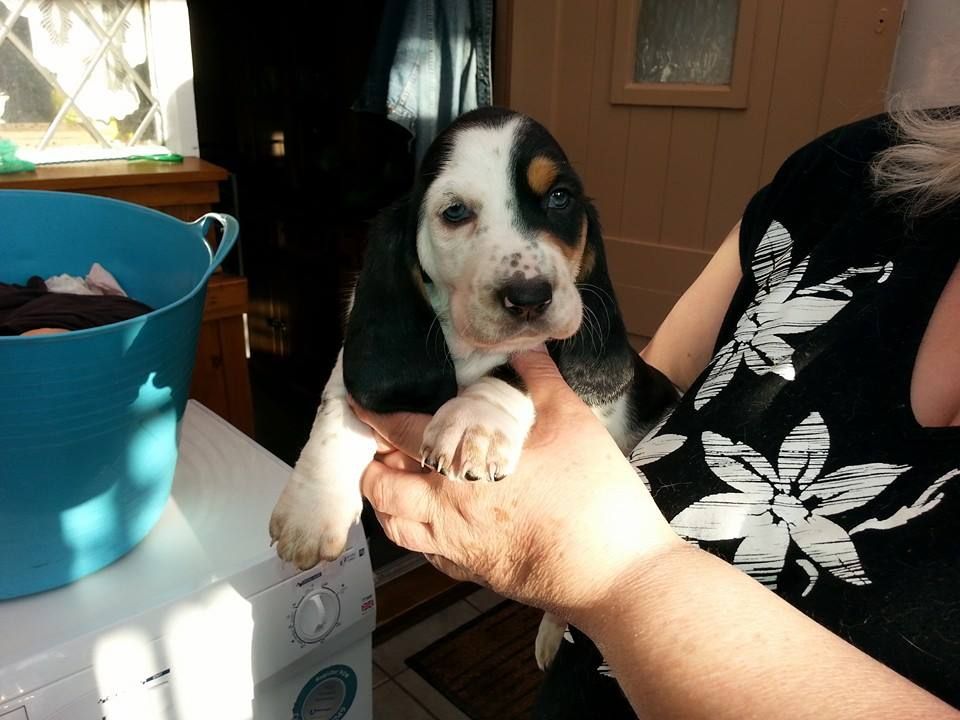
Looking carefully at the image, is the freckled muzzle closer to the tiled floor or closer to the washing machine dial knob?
the washing machine dial knob

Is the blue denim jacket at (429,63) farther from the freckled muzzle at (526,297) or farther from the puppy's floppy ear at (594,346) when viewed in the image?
the freckled muzzle at (526,297)

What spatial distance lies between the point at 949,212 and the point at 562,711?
0.79m

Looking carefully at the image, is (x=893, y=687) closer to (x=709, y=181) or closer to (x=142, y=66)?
(x=709, y=181)

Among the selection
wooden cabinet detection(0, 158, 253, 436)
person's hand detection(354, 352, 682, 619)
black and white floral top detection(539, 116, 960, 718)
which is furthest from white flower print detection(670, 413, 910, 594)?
wooden cabinet detection(0, 158, 253, 436)

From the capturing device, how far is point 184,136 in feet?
7.82

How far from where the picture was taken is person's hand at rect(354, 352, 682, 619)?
767 millimetres

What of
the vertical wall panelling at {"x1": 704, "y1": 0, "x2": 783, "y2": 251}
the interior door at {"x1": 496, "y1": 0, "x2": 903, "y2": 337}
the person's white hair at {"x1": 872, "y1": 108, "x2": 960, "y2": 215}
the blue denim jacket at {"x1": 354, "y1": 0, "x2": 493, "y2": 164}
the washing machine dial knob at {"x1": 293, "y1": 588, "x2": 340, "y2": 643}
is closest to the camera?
the person's white hair at {"x1": 872, "y1": 108, "x2": 960, "y2": 215}

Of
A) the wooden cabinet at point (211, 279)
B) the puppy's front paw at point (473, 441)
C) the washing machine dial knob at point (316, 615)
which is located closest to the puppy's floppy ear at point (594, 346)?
the puppy's front paw at point (473, 441)

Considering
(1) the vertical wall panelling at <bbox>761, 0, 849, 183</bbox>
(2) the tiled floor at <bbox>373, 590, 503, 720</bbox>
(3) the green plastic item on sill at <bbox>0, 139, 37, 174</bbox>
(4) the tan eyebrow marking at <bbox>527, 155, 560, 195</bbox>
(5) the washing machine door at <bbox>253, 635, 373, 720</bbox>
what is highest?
(1) the vertical wall panelling at <bbox>761, 0, 849, 183</bbox>

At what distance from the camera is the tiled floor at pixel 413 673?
245 centimetres

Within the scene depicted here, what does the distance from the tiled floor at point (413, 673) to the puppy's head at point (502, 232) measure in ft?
5.75

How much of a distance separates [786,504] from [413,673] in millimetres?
2055

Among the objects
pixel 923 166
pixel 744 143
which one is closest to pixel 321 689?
pixel 923 166

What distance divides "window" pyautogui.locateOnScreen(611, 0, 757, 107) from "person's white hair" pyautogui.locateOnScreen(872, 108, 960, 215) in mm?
1542
